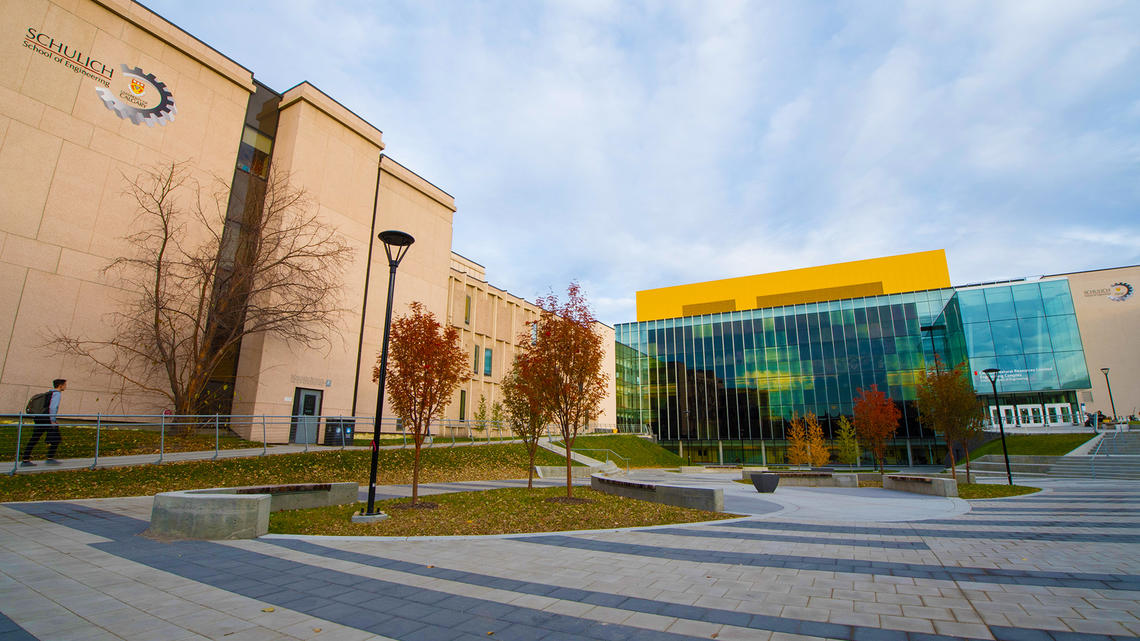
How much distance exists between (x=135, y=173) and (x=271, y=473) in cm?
1523

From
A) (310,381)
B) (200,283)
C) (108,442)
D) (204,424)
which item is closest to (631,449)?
(310,381)

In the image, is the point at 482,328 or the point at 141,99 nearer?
the point at 141,99

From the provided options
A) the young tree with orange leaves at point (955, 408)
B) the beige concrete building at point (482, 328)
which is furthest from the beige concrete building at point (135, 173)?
the young tree with orange leaves at point (955, 408)

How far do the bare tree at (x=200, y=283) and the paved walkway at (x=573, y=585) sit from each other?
13487mm

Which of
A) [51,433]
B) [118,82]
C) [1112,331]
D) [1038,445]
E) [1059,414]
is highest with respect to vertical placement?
[118,82]

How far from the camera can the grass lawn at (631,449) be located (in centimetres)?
3770

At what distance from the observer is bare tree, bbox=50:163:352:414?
788 inches

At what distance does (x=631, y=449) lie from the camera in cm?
4266

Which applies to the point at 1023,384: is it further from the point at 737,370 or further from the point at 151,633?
the point at 151,633

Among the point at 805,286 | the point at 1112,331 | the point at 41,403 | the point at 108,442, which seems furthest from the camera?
the point at 805,286

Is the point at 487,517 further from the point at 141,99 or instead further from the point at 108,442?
the point at 141,99

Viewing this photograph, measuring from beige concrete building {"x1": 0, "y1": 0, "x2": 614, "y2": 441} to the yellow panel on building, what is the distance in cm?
4640

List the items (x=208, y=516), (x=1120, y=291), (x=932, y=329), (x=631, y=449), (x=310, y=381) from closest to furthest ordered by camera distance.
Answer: (x=208, y=516), (x=310, y=381), (x=631, y=449), (x=932, y=329), (x=1120, y=291)

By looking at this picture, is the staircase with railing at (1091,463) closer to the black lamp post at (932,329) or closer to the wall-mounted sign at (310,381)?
the black lamp post at (932,329)
